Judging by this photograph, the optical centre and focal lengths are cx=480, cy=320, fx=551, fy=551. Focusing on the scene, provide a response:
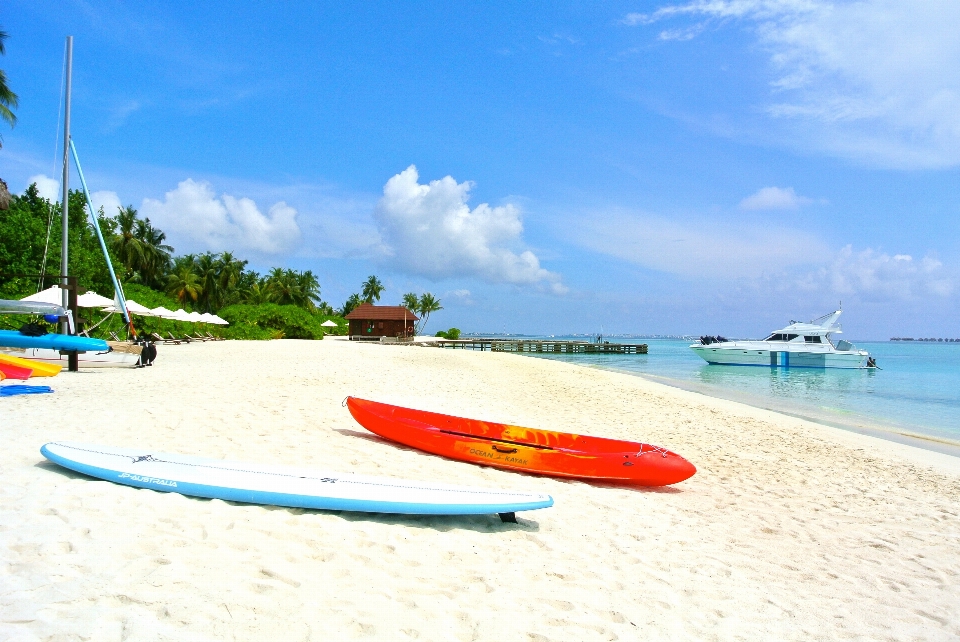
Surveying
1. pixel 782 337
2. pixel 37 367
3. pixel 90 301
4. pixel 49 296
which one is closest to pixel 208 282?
pixel 90 301

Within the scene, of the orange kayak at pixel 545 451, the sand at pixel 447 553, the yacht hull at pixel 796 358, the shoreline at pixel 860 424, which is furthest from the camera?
the yacht hull at pixel 796 358

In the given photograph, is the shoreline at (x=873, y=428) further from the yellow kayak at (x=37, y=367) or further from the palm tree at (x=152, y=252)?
the palm tree at (x=152, y=252)

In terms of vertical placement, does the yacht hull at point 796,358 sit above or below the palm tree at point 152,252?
below

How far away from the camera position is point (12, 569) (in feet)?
9.78

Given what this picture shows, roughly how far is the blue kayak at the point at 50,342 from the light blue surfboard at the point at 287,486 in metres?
10.0

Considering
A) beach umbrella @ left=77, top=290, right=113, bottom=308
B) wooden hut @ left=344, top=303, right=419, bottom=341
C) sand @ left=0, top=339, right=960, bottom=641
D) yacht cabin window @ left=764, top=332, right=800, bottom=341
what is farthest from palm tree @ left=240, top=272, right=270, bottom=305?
sand @ left=0, top=339, right=960, bottom=641

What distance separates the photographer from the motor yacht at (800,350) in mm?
37219

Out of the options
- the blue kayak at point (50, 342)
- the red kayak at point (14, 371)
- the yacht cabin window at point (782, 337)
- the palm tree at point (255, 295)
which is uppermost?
the palm tree at point (255, 295)

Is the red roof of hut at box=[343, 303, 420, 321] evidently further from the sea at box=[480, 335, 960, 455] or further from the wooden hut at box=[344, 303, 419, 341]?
the sea at box=[480, 335, 960, 455]

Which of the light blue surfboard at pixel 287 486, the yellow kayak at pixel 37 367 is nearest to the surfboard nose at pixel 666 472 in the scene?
the light blue surfboard at pixel 287 486

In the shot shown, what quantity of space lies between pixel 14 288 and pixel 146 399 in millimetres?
16448

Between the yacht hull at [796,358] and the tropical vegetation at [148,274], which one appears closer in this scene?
the tropical vegetation at [148,274]

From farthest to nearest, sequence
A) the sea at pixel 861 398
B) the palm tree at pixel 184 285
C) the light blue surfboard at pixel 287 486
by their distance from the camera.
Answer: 1. the palm tree at pixel 184 285
2. the sea at pixel 861 398
3. the light blue surfboard at pixel 287 486

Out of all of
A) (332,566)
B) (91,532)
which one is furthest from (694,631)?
(91,532)
